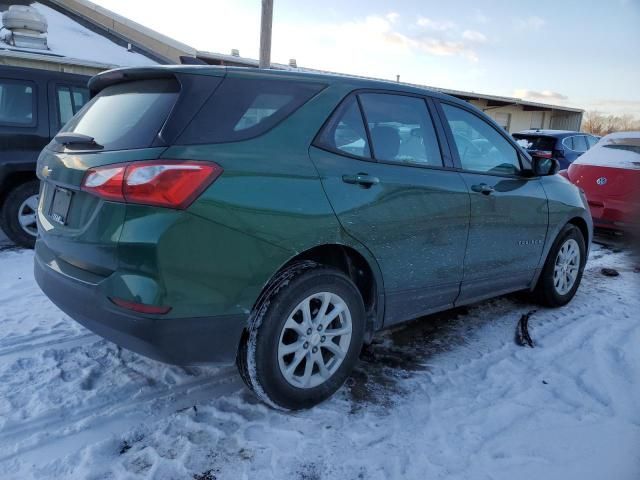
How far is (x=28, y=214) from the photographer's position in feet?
17.7

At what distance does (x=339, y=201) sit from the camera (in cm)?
256

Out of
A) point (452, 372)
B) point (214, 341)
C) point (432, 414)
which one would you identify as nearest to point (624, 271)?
point (452, 372)

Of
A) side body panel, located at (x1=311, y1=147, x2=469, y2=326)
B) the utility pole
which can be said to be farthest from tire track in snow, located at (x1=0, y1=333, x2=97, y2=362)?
the utility pole

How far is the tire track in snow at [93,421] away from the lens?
225 centimetres

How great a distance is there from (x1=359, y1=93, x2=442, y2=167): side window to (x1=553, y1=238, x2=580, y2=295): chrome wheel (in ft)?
6.19

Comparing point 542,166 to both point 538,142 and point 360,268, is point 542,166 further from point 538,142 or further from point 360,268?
point 538,142

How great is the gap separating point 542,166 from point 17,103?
5.32m

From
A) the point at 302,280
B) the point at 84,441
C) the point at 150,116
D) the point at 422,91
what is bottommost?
the point at 84,441

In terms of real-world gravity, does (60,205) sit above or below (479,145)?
below

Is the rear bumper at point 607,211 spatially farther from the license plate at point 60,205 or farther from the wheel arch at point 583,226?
the license plate at point 60,205

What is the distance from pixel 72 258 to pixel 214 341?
2.59ft

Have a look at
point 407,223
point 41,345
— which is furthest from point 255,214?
point 41,345

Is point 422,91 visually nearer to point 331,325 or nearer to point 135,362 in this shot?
point 331,325

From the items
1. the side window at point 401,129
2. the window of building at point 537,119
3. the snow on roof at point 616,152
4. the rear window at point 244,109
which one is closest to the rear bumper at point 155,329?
the rear window at point 244,109
